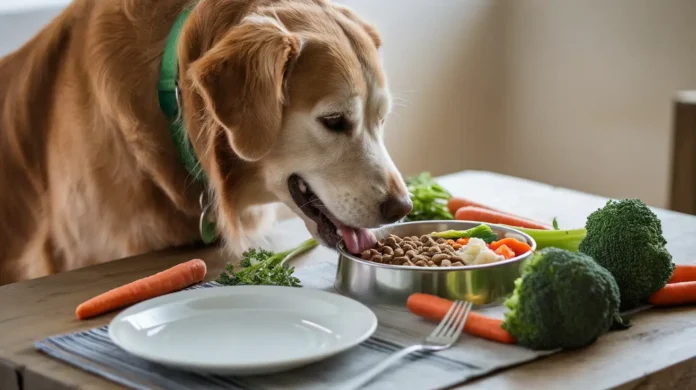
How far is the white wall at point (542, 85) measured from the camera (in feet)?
12.8

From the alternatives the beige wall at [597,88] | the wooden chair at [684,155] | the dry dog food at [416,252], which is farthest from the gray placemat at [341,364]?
the beige wall at [597,88]

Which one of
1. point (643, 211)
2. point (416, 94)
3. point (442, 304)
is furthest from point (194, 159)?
point (416, 94)

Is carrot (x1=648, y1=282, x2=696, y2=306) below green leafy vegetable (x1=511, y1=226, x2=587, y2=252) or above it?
below

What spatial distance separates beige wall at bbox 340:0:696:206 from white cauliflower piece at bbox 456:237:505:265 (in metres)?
2.37

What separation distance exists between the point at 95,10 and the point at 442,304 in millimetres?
1124

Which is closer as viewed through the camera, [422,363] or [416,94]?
[422,363]

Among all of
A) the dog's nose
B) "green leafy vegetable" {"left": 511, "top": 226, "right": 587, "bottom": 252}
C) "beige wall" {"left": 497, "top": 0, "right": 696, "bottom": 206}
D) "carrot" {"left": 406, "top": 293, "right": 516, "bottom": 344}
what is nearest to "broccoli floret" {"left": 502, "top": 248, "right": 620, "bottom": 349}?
"carrot" {"left": 406, "top": 293, "right": 516, "bottom": 344}

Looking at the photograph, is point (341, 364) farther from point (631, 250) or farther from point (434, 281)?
point (631, 250)

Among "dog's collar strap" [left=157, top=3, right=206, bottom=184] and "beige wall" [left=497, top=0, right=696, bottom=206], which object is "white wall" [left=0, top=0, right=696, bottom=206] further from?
"dog's collar strap" [left=157, top=3, right=206, bottom=184]

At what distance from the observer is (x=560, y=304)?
1.30 metres

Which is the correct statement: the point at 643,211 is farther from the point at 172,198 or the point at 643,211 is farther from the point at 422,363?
the point at 172,198

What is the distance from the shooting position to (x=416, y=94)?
13.6 feet

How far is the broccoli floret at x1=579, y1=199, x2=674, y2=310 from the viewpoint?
1493 mm

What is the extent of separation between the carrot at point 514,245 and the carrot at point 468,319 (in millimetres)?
224
